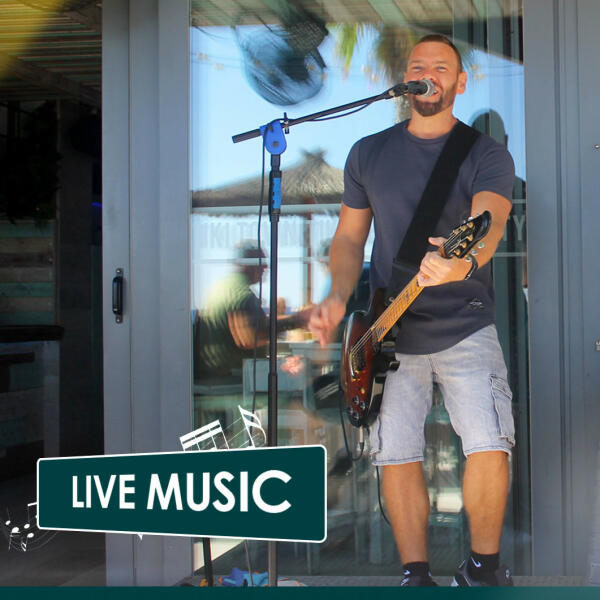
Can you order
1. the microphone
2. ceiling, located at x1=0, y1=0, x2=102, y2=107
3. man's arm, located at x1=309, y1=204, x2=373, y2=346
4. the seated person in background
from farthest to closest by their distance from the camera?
ceiling, located at x1=0, y1=0, x2=102, y2=107 → the seated person in background → man's arm, located at x1=309, y1=204, x2=373, y2=346 → the microphone

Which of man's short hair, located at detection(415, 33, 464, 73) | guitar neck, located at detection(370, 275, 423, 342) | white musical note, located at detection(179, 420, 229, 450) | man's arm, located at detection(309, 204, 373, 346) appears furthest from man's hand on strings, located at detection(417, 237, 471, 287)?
white musical note, located at detection(179, 420, 229, 450)

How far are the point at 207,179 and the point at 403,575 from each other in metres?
1.54

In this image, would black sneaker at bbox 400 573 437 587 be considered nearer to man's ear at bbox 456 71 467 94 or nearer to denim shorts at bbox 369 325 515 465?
denim shorts at bbox 369 325 515 465

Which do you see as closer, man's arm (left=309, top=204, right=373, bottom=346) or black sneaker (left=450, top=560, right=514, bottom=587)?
black sneaker (left=450, top=560, right=514, bottom=587)

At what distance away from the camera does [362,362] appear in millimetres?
2578

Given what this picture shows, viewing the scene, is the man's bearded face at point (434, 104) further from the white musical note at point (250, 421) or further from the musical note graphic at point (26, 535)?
the musical note graphic at point (26, 535)

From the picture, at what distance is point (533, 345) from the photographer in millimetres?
2895

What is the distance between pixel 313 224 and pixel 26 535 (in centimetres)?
168

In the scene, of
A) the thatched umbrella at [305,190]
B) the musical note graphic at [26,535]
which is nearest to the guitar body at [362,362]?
the thatched umbrella at [305,190]

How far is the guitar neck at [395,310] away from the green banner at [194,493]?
88 centimetres

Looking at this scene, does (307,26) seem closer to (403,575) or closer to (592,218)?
(592,218)

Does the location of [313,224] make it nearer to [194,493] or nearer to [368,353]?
[368,353]

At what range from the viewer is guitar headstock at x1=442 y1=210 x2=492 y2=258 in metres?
2.12

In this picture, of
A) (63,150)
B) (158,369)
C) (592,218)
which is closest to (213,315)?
(158,369)
